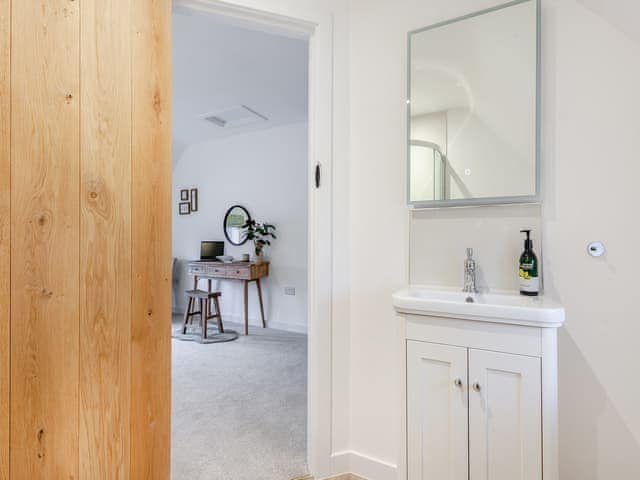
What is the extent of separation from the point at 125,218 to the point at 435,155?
129 cm

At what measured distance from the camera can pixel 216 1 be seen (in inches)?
59.4

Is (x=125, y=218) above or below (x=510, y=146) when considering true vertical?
below

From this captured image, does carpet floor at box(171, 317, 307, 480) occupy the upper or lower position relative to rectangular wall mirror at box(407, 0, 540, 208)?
lower

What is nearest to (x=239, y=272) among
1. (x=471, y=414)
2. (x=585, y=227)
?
(x=471, y=414)

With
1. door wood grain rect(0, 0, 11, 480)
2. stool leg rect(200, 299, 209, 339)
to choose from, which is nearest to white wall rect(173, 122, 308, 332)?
stool leg rect(200, 299, 209, 339)

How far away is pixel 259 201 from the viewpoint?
4.91 m

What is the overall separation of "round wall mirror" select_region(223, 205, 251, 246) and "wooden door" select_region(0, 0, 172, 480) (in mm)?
3564

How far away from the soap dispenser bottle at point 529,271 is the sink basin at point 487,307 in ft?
0.10

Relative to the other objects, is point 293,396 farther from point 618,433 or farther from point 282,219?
point 282,219

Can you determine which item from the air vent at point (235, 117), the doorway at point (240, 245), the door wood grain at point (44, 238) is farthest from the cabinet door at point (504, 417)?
the air vent at point (235, 117)

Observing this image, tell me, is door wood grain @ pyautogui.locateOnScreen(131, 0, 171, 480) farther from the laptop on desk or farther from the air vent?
the laptop on desk

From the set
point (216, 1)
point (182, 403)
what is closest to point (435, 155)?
point (216, 1)

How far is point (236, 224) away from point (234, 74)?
2.26m

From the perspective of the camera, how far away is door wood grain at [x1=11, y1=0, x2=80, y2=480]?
1159mm
